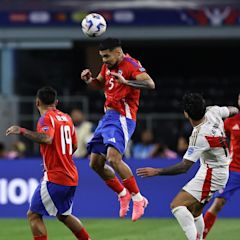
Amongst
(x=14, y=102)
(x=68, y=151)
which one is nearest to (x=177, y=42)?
(x=14, y=102)

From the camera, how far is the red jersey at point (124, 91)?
1318 cm

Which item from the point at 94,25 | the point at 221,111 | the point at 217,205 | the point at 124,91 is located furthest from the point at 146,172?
the point at 217,205

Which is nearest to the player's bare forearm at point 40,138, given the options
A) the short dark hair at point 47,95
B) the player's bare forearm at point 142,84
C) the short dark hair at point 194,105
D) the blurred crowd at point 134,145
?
the short dark hair at point 47,95

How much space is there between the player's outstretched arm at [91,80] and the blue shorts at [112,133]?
1.35 ft

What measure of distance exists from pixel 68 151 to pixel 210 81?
14.6m

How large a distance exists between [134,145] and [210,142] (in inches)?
435

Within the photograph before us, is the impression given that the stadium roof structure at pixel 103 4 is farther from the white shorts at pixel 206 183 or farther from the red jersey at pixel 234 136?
the white shorts at pixel 206 183

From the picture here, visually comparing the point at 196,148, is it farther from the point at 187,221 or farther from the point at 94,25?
the point at 94,25

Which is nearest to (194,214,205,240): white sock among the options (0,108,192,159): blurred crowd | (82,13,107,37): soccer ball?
(82,13,107,37): soccer ball

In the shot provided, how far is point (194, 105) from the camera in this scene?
1227 centimetres

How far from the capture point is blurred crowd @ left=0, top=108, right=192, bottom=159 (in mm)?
20172

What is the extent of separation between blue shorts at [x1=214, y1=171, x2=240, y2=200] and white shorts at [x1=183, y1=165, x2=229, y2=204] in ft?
7.01

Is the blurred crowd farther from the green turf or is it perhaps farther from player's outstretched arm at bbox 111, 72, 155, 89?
player's outstretched arm at bbox 111, 72, 155, 89

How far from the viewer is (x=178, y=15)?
25.5m
